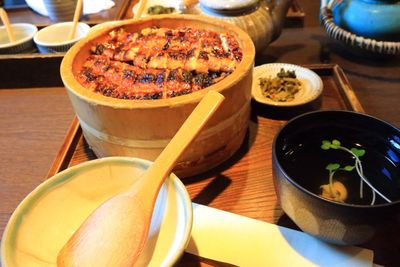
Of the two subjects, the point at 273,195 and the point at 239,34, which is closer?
the point at 273,195

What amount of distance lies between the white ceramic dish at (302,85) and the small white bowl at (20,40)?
114 centimetres

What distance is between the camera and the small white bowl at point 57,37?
1.69 metres

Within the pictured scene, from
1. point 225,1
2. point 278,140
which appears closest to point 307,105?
point 278,140

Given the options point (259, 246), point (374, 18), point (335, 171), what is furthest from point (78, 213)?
point (374, 18)

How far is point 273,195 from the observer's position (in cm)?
98

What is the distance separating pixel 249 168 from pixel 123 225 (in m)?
0.46

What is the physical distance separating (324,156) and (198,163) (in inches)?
13.4

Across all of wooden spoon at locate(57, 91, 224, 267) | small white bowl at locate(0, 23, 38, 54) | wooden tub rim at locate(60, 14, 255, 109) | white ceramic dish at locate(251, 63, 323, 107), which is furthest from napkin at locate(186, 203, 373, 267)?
small white bowl at locate(0, 23, 38, 54)

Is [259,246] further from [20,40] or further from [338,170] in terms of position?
[20,40]

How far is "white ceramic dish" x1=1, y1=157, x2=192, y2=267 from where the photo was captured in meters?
0.73

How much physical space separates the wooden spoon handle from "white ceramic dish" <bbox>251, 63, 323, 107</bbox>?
42 cm

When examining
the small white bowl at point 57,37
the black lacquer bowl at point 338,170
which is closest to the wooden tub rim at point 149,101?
the black lacquer bowl at point 338,170

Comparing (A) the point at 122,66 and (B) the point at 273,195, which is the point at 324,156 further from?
(A) the point at 122,66

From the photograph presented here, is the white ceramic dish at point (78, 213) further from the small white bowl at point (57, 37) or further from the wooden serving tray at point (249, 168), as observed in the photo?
the small white bowl at point (57, 37)
